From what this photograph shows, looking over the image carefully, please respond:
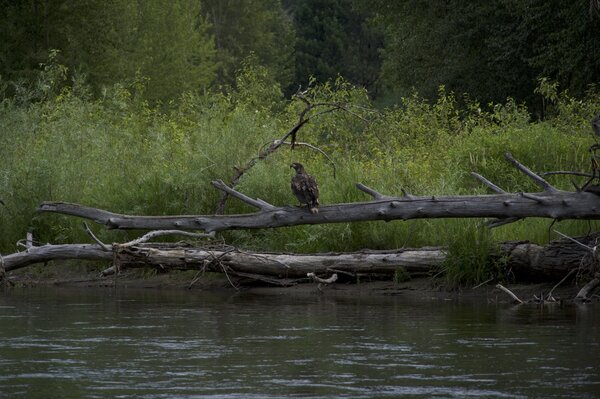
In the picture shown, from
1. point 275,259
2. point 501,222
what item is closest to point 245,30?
point 275,259

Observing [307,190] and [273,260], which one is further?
[273,260]

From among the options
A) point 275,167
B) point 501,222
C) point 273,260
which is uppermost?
point 275,167

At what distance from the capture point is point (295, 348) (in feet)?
34.7

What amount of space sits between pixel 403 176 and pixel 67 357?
28.3ft

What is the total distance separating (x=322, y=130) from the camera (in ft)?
73.9

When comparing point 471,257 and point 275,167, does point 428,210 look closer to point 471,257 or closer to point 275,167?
point 471,257

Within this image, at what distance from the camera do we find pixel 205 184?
18.2 meters

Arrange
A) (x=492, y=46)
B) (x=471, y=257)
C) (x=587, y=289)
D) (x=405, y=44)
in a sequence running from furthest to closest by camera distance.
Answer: (x=405, y=44), (x=492, y=46), (x=471, y=257), (x=587, y=289)

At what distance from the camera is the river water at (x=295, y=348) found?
8648mm

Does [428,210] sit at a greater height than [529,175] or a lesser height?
lesser

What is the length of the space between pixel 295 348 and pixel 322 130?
40.0 feet

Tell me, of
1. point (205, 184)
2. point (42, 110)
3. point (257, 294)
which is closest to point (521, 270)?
point (257, 294)

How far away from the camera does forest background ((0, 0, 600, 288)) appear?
684 inches

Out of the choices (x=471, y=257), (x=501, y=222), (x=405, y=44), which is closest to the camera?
(x=501, y=222)
